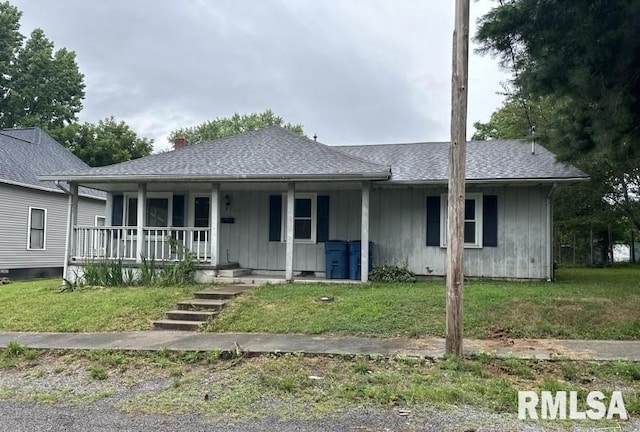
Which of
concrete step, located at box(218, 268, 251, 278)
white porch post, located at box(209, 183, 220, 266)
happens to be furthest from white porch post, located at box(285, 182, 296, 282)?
white porch post, located at box(209, 183, 220, 266)

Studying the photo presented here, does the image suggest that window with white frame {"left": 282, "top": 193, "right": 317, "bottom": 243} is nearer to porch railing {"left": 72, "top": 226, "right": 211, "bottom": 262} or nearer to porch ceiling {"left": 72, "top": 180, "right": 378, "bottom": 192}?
porch ceiling {"left": 72, "top": 180, "right": 378, "bottom": 192}

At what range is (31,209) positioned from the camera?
699 inches

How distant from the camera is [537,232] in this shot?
12406 millimetres

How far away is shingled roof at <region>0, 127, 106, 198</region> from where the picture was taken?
57.1 ft

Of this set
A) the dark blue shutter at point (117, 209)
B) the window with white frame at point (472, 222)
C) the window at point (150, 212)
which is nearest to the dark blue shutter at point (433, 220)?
the window with white frame at point (472, 222)

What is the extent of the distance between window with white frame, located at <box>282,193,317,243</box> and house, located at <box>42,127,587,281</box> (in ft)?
0.09

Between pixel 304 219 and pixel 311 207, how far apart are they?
0.36 metres

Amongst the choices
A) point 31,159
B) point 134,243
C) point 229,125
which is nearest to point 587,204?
point 134,243

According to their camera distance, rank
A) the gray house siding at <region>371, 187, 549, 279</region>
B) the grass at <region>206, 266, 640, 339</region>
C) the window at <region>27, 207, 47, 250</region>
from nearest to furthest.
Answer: the grass at <region>206, 266, 640, 339</region> < the gray house siding at <region>371, 187, 549, 279</region> < the window at <region>27, 207, 47, 250</region>

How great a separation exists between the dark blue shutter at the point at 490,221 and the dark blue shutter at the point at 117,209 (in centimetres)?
959

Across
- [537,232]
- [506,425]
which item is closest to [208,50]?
[537,232]

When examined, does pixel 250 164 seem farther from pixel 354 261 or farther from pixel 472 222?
pixel 472 222

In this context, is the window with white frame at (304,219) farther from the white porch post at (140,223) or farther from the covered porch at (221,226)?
the white porch post at (140,223)

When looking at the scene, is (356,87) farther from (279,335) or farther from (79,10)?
(279,335)
